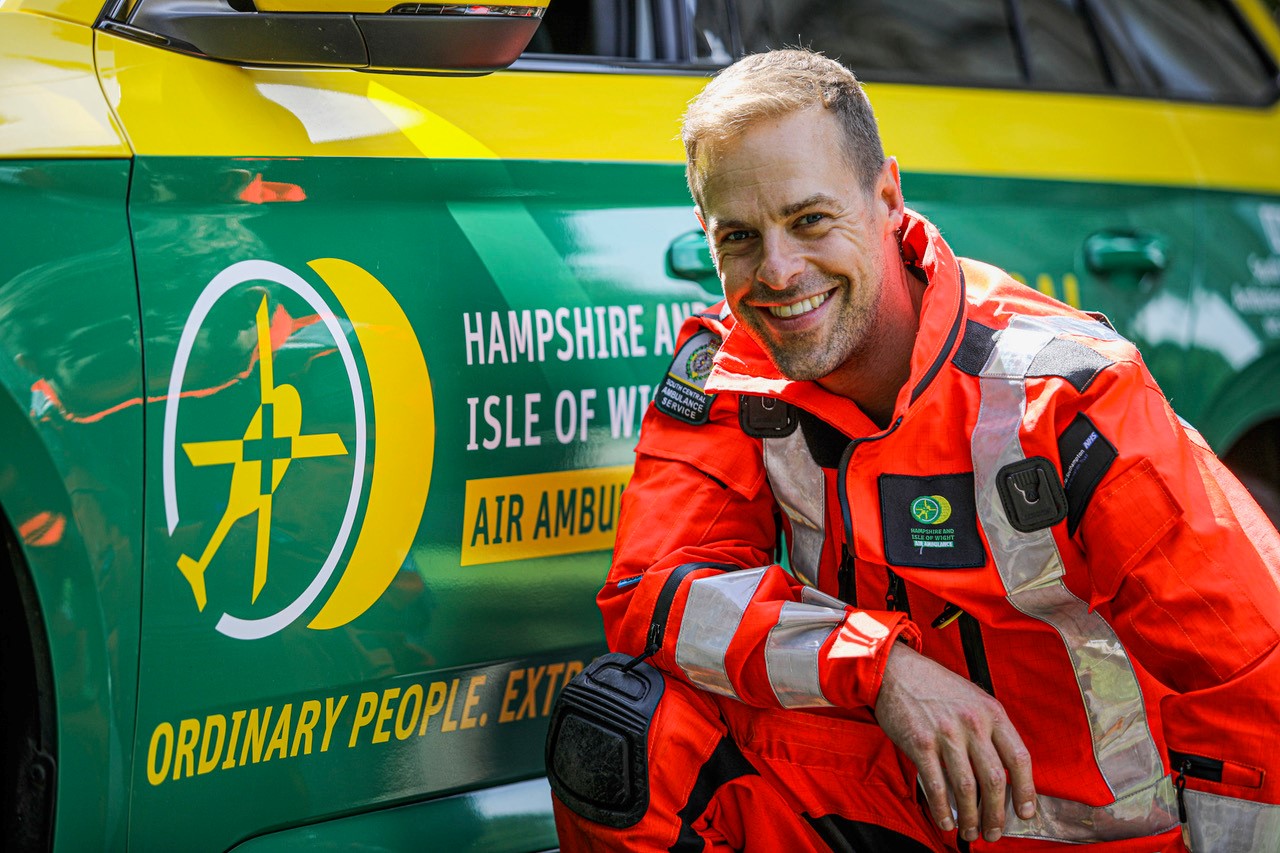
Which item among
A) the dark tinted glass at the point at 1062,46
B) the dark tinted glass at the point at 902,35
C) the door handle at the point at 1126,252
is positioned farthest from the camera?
the dark tinted glass at the point at 1062,46

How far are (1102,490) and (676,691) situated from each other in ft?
1.92

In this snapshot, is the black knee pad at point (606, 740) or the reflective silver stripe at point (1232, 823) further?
the black knee pad at point (606, 740)

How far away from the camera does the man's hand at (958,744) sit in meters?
1.67

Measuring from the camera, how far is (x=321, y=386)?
6.08 ft

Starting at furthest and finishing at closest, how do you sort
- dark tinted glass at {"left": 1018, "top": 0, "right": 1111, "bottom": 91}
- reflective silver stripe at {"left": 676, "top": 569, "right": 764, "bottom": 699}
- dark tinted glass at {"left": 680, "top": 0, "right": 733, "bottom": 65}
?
dark tinted glass at {"left": 1018, "top": 0, "right": 1111, "bottom": 91}
dark tinted glass at {"left": 680, "top": 0, "right": 733, "bottom": 65}
reflective silver stripe at {"left": 676, "top": 569, "right": 764, "bottom": 699}

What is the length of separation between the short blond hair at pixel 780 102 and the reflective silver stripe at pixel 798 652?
57 centimetres

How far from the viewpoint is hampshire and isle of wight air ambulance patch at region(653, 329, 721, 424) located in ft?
6.50

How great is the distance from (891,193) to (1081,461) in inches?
19.7

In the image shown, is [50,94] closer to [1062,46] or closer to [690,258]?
[690,258]

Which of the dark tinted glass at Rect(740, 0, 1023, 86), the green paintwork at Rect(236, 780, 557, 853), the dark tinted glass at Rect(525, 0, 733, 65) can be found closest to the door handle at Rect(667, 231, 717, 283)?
the dark tinted glass at Rect(525, 0, 733, 65)

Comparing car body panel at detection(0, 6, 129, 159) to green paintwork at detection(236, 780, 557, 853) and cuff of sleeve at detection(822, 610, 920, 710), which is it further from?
cuff of sleeve at detection(822, 610, 920, 710)

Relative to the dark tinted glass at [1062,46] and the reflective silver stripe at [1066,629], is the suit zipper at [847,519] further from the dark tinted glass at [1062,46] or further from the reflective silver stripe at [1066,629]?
the dark tinted glass at [1062,46]

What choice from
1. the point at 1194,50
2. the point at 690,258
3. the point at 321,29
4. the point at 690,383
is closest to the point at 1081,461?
the point at 690,383

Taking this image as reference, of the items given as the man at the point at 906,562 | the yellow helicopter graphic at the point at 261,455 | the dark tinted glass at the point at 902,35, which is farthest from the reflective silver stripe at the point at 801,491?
the dark tinted glass at the point at 902,35
